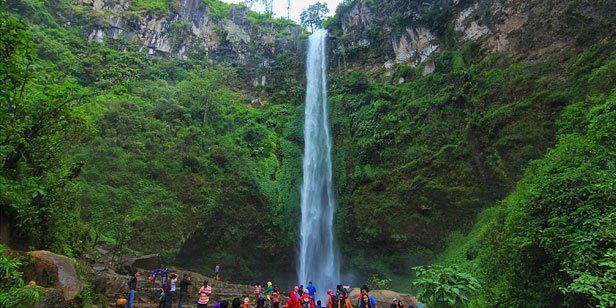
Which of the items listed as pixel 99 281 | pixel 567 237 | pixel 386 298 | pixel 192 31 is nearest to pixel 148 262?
pixel 99 281

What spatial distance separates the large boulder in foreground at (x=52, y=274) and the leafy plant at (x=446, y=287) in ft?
20.2

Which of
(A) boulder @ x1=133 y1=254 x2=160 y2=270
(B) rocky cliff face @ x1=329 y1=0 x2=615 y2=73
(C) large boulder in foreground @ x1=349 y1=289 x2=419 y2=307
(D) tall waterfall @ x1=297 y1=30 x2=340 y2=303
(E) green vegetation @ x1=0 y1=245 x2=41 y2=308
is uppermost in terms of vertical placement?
(B) rocky cliff face @ x1=329 y1=0 x2=615 y2=73

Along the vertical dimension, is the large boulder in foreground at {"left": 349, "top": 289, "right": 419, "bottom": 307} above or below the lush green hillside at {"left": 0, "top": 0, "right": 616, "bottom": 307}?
below

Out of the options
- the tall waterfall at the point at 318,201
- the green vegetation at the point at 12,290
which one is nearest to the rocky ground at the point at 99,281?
the green vegetation at the point at 12,290

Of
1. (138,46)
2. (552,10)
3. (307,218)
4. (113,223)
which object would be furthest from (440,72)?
(138,46)

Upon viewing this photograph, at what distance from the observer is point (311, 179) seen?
2564 centimetres

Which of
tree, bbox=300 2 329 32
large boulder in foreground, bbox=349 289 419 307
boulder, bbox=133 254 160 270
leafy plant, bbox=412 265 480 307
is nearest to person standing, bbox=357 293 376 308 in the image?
leafy plant, bbox=412 265 480 307

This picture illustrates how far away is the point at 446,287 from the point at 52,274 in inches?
272

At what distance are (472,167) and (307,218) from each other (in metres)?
10.7

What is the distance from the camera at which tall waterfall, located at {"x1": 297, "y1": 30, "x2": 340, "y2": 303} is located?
866 inches

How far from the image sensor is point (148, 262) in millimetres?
15891

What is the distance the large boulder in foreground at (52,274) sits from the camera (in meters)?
6.50

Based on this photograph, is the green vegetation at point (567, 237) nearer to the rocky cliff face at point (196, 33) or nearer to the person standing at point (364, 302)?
the person standing at point (364, 302)

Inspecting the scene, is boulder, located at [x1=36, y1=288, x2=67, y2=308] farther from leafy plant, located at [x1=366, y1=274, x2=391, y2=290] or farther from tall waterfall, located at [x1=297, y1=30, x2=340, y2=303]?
tall waterfall, located at [x1=297, y1=30, x2=340, y2=303]
